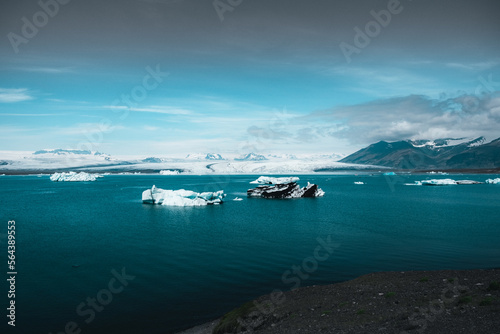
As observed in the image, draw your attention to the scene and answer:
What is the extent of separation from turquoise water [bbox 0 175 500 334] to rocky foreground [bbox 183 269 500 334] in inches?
110

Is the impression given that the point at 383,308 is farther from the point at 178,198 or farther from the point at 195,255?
the point at 178,198

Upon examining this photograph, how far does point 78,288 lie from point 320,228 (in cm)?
2700

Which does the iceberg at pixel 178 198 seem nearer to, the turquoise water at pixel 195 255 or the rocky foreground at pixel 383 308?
the turquoise water at pixel 195 255

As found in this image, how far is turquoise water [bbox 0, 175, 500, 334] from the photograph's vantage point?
1700 centimetres

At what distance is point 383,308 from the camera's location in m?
13.1

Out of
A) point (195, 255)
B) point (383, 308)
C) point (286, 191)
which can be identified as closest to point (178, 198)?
point (286, 191)

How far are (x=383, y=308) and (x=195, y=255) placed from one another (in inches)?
683

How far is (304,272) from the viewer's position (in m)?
22.4

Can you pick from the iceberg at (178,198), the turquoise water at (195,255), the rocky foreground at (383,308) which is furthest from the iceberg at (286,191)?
the rocky foreground at (383,308)

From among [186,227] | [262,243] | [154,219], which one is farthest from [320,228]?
[154,219]

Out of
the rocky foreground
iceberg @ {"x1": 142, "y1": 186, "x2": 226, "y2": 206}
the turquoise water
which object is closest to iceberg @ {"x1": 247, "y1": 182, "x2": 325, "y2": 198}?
iceberg @ {"x1": 142, "y1": 186, "x2": 226, "y2": 206}

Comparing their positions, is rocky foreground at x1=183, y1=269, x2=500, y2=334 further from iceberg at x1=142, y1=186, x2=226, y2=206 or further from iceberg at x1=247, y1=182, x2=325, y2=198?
iceberg at x1=247, y1=182, x2=325, y2=198

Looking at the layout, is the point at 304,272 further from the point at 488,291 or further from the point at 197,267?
the point at 488,291

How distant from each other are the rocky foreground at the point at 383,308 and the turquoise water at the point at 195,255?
2.79m
